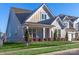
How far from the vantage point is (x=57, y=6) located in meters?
12.8

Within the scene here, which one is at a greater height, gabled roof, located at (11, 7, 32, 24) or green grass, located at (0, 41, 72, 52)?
gabled roof, located at (11, 7, 32, 24)

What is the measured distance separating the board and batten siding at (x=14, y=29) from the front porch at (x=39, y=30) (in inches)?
7.7

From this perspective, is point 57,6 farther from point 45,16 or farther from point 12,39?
point 12,39

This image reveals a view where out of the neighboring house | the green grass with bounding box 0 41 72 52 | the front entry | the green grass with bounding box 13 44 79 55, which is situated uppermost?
the neighboring house

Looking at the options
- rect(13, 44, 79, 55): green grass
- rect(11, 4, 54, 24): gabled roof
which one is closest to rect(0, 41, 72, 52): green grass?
rect(13, 44, 79, 55): green grass

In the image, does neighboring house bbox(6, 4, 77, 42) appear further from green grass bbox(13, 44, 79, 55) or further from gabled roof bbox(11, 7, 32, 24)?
green grass bbox(13, 44, 79, 55)

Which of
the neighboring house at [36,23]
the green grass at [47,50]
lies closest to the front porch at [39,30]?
the neighboring house at [36,23]

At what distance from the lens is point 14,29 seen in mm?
13008

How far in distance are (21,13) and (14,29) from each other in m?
0.38

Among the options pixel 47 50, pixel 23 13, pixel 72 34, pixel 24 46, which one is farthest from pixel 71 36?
pixel 23 13

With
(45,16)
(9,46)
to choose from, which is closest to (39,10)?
(45,16)

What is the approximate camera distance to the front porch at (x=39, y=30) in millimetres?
12961

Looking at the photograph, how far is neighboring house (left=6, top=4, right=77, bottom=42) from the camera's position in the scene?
1295 centimetres

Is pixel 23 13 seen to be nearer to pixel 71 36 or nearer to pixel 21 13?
pixel 21 13
